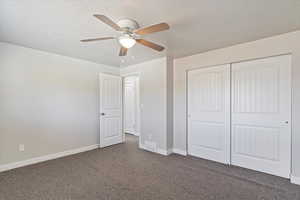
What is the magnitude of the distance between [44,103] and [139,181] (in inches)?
100

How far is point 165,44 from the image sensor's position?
2977 millimetres

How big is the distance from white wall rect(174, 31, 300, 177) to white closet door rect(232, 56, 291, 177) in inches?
3.5

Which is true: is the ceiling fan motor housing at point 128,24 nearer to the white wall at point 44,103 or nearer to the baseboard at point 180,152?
the white wall at point 44,103

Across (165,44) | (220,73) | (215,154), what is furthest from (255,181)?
(165,44)

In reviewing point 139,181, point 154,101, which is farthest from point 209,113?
point 139,181

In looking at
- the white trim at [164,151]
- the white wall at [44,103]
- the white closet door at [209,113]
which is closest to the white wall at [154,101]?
the white trim at [164,151]

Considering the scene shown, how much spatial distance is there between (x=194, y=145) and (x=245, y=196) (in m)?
1.58

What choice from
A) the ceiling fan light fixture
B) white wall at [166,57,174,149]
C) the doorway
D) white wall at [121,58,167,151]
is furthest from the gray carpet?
the doorway

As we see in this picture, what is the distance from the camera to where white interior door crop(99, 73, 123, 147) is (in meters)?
4.30

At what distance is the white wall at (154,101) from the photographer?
3785mm

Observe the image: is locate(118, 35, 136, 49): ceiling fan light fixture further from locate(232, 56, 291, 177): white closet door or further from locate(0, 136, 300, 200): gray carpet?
locate(232, 56, 291, 177): white closet door

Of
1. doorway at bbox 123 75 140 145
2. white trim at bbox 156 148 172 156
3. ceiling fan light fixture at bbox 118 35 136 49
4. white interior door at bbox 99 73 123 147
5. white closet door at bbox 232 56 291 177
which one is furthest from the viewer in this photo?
doorway at bbox 123 75 140 145

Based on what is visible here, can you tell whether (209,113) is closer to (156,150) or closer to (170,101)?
(170,101)

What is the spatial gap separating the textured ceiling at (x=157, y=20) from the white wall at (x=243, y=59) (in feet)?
0.62
